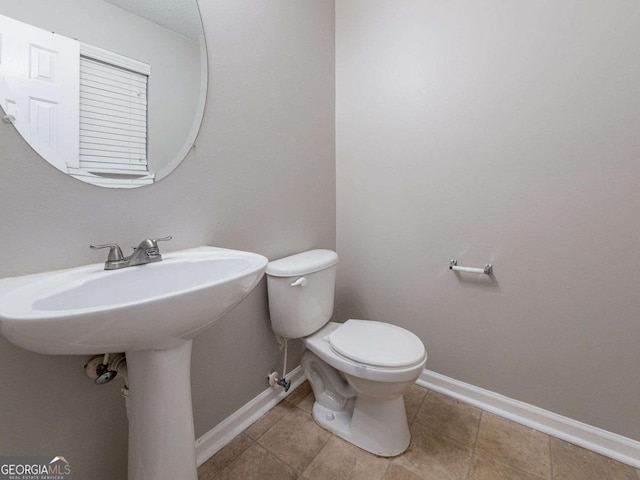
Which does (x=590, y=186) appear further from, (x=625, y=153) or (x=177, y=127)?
(x=177, y=127)

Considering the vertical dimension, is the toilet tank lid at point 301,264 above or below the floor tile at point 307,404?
above

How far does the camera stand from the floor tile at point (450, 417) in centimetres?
120

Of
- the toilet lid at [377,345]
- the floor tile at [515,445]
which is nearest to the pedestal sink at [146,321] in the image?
the toilet lid at [377,345]

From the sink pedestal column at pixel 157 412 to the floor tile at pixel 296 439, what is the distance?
0.47 m

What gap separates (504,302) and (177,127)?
5.05 ft

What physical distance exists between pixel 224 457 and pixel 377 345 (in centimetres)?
75

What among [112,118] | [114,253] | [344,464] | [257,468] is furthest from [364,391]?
[112,118]

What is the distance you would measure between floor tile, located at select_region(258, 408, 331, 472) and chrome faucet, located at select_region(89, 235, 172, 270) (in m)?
0.91

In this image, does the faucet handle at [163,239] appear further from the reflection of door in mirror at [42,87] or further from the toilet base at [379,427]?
the toilet base at [379,427]

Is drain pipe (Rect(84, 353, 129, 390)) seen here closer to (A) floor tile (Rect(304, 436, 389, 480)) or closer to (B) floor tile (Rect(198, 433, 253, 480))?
(B) floor tile (Rect(198, 433, 253, 480))

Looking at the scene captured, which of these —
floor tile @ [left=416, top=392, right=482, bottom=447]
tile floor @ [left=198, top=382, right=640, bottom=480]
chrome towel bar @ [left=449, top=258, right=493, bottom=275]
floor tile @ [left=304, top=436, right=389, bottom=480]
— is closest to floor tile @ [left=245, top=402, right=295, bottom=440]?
tile floor @ [left=198, top=382, right=640, bottom=480]

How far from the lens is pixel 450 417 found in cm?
129

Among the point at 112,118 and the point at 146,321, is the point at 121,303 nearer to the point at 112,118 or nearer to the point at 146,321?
the point at 146,321

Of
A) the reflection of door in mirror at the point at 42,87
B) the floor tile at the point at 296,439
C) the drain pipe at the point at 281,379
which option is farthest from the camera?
the drain pipe at the point at 281,379
